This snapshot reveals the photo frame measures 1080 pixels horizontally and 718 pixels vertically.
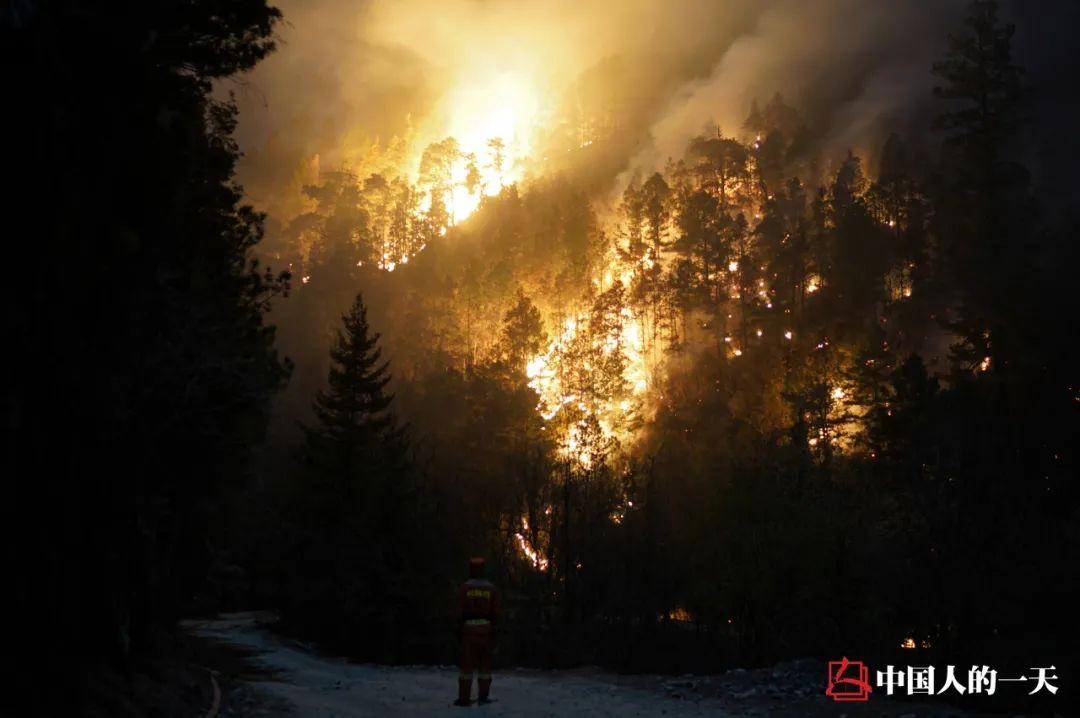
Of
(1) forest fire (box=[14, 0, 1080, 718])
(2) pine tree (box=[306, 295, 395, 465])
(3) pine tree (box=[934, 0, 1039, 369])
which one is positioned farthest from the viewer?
(3) pine tree (box=[934, 0, 1039, 369])

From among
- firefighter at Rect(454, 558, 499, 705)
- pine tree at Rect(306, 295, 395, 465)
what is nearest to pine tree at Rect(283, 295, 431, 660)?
pine tree at Rect(306, 295, 395, 465)

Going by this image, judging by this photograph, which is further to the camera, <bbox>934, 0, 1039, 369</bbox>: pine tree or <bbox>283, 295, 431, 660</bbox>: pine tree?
<bbox>934, 0, 1039, 369</bbox>: pine tree

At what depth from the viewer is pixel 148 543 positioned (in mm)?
14398

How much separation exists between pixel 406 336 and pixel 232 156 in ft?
262

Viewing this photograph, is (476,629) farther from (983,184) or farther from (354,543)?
(983,184)

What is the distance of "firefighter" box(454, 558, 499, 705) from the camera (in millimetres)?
12961

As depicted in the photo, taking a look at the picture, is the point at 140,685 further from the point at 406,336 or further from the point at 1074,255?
the point at 406,336

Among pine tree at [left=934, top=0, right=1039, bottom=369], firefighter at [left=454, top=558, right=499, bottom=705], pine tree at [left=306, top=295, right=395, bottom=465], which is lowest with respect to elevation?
firefighter at [left=454, top=558, right=499, bottom=705]

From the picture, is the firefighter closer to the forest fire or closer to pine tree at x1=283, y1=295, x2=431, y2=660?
the forest fire

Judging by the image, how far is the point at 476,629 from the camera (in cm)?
1305

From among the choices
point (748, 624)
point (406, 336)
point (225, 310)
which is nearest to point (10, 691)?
point (225, 310)

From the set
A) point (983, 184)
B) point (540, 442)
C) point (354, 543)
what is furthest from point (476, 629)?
point (983, 184)

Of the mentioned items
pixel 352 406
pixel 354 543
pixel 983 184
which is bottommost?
pixel 354 543

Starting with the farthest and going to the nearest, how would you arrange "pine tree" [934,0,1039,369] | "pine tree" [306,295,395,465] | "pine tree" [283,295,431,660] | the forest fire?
"pine tree" [934,0,1039,369] → "pine tree" [306,295,395,465] → "pine tree" [283,295,431,660] → the forest fire
